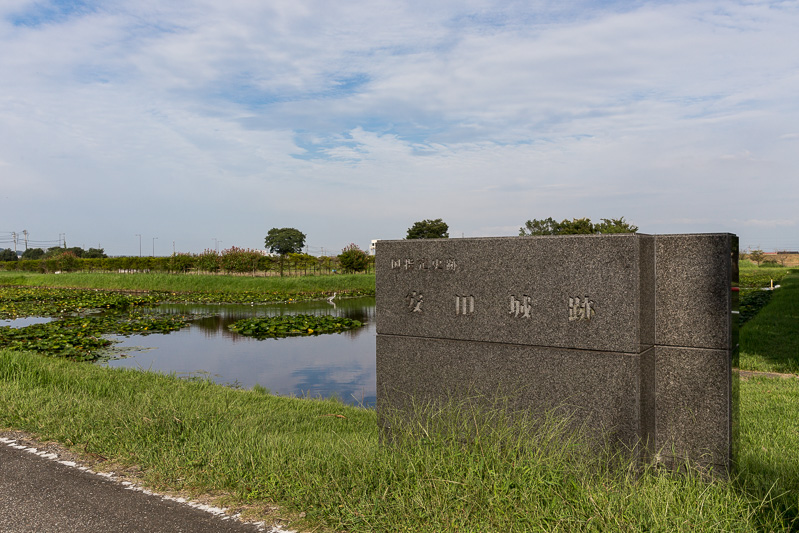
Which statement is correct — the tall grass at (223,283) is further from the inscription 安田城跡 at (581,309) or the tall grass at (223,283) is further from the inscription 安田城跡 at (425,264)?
the inscription 安田城跡 at (581,309)

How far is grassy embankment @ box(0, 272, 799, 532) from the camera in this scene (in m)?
2.77

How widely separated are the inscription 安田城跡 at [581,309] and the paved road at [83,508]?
7.72 ft

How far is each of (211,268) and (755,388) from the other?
1627 inches

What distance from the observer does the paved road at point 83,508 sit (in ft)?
10.1

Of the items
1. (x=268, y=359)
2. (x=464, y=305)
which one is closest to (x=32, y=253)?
(x=268, y=359)

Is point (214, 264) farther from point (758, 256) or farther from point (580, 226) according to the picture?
point (758, 256)

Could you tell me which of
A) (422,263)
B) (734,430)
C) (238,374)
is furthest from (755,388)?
(238,374)

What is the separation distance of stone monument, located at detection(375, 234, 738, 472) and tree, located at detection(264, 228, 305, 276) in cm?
7982

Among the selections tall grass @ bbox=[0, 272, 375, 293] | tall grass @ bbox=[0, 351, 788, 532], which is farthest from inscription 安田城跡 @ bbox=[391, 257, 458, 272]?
tall grass @ bbox=[0, 272, 375, 293]

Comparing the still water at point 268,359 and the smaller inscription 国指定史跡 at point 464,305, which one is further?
the still water at point 268,359

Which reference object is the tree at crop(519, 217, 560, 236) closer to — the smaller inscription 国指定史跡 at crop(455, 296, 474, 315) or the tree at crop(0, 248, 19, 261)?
the smaller inscription 国指定史跡 at crop(455, 296, 474, 315)

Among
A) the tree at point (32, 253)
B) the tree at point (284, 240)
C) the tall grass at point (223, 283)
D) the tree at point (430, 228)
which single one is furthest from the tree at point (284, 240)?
the tall grass at point (223, 283)

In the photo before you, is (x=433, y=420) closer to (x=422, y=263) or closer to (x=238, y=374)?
(x=422, y=263)

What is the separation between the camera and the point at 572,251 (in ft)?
12.5
